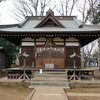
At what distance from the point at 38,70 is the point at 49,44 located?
2929 mm

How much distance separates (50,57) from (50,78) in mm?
3637

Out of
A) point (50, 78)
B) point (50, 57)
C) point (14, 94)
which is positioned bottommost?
point (14, 94)

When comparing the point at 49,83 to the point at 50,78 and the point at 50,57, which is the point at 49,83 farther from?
the point at 50,57

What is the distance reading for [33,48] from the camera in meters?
20.3

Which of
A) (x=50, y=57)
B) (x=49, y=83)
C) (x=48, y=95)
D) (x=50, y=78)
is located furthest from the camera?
(x=50, y=57)

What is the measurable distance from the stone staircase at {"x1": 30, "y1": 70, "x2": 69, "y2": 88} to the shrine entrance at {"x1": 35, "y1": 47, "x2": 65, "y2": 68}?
5.48 ft

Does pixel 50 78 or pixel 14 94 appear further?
pixel 50 78

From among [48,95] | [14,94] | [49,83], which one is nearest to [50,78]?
[49,83]

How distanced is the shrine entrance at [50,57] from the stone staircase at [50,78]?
5.48 ft

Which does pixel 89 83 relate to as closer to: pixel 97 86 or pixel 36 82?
pixel 97 86

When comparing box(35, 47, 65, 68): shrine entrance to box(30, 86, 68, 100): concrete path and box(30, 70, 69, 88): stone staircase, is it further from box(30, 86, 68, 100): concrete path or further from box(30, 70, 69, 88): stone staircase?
box(30, 86, 68, 100): concrete path

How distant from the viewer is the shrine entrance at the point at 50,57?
19922 millimetres

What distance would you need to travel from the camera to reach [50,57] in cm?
1992

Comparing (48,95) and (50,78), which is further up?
(50,78)
